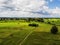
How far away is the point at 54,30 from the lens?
7088 centimetres

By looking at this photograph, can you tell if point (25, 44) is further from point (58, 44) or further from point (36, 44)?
point (58, 44)

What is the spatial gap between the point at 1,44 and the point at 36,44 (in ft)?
31.4

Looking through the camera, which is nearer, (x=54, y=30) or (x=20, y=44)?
(x=20, y=44)

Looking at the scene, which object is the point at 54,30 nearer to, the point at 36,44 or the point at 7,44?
the point at 36,44

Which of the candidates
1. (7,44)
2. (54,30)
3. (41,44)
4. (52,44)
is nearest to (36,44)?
(41,44)

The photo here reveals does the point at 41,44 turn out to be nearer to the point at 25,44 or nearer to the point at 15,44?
the point at 25,44

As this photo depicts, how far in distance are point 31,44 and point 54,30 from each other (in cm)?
2955

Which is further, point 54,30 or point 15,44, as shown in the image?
point 54,30

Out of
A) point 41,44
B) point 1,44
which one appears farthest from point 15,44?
point 41,44

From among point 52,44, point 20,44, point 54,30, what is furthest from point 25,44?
point 54,30

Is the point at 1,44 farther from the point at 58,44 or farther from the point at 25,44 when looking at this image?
the point at 58,44

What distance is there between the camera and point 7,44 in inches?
1673

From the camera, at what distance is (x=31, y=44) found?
4341 cm

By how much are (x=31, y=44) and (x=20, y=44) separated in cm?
306
